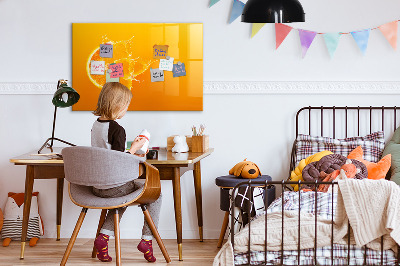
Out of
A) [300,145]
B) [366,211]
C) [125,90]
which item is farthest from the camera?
[300,145]

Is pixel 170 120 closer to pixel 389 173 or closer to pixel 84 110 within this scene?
pixel 84 110

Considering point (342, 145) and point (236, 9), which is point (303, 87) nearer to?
point (342, 145)

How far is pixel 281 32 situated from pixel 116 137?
5.19 ft

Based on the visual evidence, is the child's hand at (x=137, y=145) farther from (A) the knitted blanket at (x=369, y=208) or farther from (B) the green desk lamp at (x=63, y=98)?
(A) the knitted blanket at (x=369, y=208)

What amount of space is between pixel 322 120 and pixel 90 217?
5.98 feet

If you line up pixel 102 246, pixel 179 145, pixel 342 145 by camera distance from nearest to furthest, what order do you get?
pixel 102 246 → pixel 179 145 → pixel 342 145

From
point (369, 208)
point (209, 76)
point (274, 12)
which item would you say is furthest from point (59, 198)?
point (369, 208)

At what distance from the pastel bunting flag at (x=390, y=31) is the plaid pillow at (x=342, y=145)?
0.65m

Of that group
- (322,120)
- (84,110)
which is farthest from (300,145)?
(84,110)

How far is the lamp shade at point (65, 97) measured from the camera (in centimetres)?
408

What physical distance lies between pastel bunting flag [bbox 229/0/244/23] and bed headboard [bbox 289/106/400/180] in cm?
81

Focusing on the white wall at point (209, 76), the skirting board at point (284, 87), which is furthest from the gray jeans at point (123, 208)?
the skirting board at point (284, 87)

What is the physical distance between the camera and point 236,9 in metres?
4.38

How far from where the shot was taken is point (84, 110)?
4.47m
